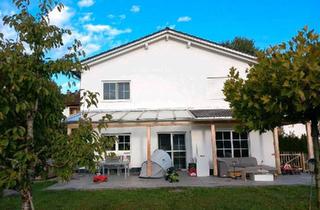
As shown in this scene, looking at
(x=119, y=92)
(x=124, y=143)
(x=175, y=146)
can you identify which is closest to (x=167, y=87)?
(x=119, y=92)

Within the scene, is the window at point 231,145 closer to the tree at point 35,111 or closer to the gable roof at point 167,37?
the gable roof at point 167,37

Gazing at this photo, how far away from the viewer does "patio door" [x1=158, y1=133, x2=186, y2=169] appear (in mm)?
21344

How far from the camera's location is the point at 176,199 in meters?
11.3

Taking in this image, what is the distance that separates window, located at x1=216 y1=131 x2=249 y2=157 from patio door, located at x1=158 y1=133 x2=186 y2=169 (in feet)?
7.45

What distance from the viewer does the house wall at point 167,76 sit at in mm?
21906

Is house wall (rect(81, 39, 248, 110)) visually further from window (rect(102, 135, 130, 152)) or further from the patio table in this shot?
the patio table

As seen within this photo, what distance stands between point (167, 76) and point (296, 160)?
9.83 metres

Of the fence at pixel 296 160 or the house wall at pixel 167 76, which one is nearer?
the fence at pixel 296 160

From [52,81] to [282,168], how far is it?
17.4 m

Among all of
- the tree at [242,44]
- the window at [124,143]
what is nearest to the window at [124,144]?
the window at [124,143]

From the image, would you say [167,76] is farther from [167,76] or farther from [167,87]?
[167,87]

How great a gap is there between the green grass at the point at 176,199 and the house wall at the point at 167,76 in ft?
30.1

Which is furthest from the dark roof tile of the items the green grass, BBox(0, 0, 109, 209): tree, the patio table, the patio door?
BBox(0, 0, 109, 209): tree

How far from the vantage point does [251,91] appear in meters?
7.41
